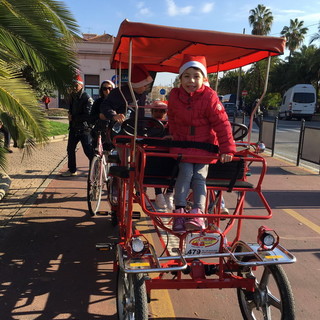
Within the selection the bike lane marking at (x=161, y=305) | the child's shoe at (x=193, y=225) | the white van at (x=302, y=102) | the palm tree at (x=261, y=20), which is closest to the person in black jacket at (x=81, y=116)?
the bike lane marking at (x=161, y=305)

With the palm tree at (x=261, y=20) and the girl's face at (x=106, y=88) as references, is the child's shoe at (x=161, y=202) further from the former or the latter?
the palm tree at (x=261, y=20)

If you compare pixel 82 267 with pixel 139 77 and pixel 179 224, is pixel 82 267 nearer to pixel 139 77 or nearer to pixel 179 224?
pixel 179 224

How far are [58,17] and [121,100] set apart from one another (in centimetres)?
145

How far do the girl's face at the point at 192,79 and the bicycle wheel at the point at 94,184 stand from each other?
2.60m

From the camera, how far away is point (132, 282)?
2.40m

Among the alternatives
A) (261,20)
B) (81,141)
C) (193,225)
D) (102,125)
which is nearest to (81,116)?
(81,141)

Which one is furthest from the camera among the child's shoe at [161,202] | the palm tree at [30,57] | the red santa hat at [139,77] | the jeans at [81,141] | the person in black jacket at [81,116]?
the jeans at [81,141]

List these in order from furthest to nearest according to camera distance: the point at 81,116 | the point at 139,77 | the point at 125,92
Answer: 1. the point at 81,116
2. the point at 125,92
3. the point at 139,77

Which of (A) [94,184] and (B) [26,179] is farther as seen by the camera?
(B) [26,179]

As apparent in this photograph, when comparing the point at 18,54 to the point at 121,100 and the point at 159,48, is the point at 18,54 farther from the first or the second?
the point at 159,48

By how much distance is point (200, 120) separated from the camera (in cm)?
315

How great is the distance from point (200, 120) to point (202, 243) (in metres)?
1.10

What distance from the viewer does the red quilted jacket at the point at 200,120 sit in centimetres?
305

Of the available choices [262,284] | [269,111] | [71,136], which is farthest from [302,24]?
[262,284]
